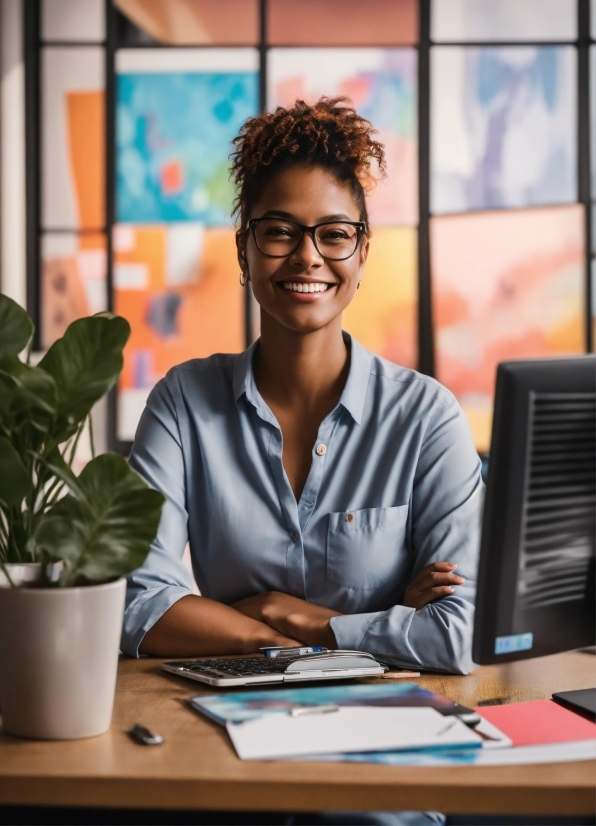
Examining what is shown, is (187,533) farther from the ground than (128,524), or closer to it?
closer to it

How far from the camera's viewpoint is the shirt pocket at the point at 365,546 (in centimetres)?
171

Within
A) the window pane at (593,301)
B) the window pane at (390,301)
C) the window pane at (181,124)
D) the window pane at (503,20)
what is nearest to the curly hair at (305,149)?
the window pane at (390,301)

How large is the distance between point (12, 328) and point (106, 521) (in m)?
0.24

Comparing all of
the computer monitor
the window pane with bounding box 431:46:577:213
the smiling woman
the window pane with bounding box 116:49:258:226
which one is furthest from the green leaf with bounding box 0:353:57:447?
the window pane with bounding box 431:46:577:213

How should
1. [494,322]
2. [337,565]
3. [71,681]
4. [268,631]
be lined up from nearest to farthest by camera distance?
[71,681], [268,631], [337,565], [494,322]

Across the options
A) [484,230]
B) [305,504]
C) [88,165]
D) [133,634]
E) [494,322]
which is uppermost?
[88,165]

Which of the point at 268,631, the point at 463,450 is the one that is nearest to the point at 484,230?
the point at 463,450

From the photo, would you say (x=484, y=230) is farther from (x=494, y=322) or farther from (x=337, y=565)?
(x=337, y=565)

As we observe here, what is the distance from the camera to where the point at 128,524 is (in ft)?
3.36

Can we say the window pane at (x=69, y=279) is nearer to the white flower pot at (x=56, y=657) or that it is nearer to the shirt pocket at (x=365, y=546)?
the shirt pocket at (x=365, y=546)

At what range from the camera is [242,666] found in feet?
4.20

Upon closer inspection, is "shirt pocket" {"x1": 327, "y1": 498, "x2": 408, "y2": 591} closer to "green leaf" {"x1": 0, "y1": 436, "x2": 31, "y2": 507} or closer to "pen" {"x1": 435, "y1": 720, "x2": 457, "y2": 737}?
"pen" {"x1": 435, "y1": 720, "x2": 457, "y2": 737}

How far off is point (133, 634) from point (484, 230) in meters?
3.49

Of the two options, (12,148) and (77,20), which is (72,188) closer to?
(12,148)
